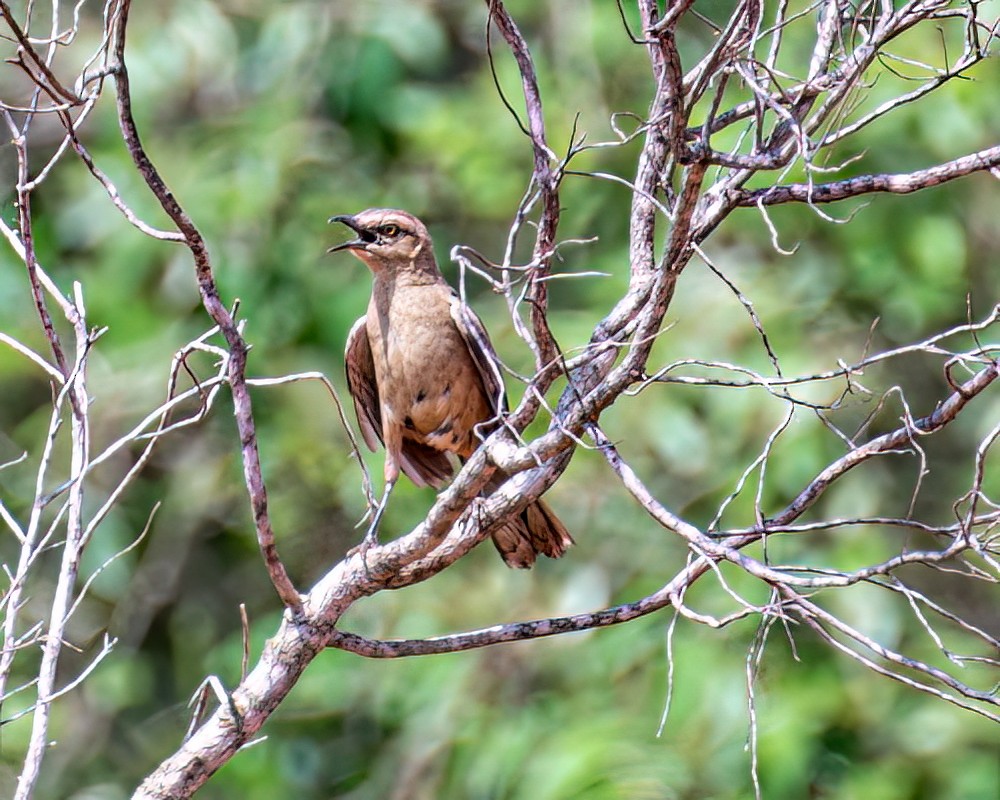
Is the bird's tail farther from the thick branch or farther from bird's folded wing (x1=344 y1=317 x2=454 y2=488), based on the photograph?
the thick branch

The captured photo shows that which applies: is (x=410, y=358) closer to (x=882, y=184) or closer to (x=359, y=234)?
(x=359, y=234)

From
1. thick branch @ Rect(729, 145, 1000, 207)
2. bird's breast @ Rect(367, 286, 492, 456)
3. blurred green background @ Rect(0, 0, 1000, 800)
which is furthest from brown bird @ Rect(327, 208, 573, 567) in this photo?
thick branch @ Rect(729, 145, 1000, 207)

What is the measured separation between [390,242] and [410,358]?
1.49 feet

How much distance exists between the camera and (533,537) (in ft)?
14.7

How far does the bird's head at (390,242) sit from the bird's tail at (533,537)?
1.04 m

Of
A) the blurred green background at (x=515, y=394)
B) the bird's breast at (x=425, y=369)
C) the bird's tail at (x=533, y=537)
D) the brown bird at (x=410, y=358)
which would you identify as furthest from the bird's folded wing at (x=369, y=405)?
the bird's tail at (x=533, y=537)

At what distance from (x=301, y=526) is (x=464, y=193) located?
1637 mm

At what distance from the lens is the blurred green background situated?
15.7 feet

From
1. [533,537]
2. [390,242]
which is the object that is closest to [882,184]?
[533,537]

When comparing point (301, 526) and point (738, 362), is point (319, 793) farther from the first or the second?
point (738, 362)

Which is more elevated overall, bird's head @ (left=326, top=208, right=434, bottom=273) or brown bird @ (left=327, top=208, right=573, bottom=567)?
→ bird's head @ (left=326, top=208, right=434, bottom=273)

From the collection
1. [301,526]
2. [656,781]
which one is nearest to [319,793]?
[301,526]

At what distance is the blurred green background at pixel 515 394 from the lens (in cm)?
479

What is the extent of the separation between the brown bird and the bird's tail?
34mm
